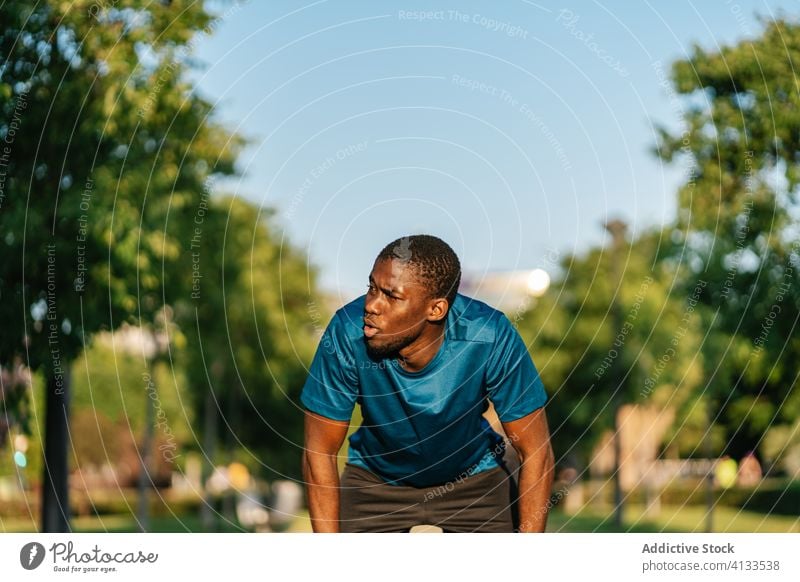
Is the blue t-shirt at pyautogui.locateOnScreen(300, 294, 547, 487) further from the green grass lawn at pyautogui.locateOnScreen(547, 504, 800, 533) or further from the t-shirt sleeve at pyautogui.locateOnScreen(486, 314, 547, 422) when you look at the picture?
the green grass lawn at pyautogui.locateOnScreen(547, 504, 800, 533)

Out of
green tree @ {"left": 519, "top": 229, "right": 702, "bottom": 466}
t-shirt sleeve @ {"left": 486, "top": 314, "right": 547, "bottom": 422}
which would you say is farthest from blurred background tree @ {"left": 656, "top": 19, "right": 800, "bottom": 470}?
green tree @ {"left": 519, "top": 229, "right": 702, "bottom": 466}

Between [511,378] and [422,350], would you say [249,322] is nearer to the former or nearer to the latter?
[422,350]

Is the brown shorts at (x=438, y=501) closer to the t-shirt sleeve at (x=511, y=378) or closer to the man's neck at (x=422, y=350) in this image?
the t-shirt sleeve at (x=511, y=378)

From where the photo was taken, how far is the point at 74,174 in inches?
667

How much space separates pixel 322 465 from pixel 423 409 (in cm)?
103

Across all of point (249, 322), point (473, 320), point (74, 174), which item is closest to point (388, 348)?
point (473, 320)

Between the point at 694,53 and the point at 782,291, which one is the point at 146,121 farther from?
the point at 782,291

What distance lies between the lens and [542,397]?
9750 millimetres

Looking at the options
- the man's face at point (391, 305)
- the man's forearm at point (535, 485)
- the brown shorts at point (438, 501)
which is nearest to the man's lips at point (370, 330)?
the man's face at point (391, 305)

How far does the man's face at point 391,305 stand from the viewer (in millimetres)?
9461

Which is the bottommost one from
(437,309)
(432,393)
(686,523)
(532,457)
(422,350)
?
(686,523)

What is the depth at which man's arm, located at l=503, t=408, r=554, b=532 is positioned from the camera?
957 cm

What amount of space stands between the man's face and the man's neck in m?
0.18

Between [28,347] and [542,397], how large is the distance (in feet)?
29.7
